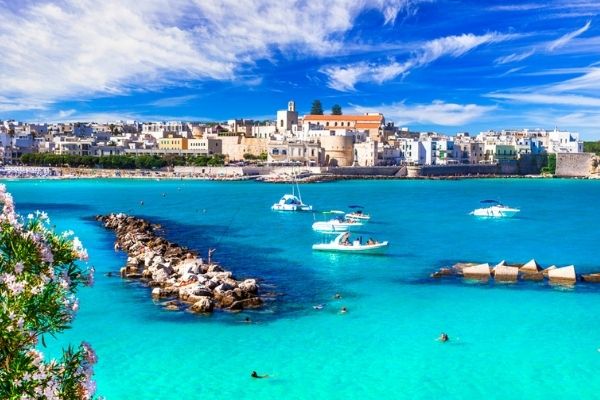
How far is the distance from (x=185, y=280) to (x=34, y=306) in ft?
50.5

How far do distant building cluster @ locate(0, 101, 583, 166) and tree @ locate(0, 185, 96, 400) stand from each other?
10122cm

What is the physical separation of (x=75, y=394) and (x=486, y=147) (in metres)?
124

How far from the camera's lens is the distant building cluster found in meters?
109

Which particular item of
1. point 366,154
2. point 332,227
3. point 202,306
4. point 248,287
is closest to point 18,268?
point 202,306

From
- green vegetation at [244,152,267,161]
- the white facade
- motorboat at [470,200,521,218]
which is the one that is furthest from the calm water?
green vegetation at [244,152,267,161]

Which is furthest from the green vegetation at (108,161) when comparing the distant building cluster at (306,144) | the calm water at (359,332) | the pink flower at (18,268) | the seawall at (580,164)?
the pink flower at (18,268)

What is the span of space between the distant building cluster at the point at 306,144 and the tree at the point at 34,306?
3985 inches

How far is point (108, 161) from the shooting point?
107 metres

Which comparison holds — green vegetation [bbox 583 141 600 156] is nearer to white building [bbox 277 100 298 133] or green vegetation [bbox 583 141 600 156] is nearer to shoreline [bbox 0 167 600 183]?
shoreline [bbox 0 167 600 183]

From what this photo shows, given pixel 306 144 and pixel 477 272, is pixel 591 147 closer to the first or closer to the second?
pixel 306 144

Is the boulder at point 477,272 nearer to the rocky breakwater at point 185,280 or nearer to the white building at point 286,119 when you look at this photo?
the rocky breakwater at point 185,280

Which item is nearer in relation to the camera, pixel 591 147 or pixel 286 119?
pixel 286 119

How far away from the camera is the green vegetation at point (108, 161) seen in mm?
106250

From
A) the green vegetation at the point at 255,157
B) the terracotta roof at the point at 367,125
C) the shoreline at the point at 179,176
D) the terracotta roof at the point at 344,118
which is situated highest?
the terracotta roof at the point at 344,118
